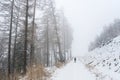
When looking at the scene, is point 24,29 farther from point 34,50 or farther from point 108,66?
point 108,66

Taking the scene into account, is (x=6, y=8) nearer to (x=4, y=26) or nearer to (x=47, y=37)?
(x=4, y=26)

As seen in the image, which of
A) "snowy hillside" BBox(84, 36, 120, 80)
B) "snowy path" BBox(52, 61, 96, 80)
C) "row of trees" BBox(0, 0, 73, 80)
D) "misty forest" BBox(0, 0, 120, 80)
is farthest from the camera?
"row of trees" BBox(0, 0, 73, 80)

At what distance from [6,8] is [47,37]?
17490mm

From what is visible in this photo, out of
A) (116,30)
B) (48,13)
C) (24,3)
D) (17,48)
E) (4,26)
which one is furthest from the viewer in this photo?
(116,30)

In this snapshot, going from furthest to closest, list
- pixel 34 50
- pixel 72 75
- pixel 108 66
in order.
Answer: pixel 34 50, pixel 108 66, pixel 72 75

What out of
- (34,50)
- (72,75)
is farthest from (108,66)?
(34,50)

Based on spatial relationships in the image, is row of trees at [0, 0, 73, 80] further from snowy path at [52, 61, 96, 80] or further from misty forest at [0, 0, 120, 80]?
snowy path at [52, 61, 96, 80]

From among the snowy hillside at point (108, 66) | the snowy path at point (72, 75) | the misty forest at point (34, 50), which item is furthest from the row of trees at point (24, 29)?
the snowy hillside at point (108, 66)

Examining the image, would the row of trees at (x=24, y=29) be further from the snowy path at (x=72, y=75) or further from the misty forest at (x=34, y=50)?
the snowy path at (x=72, y=75)

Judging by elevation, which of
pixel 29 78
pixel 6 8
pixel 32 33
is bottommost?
pixel 29 78

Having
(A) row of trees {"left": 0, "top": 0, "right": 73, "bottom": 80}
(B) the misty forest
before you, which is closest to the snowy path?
(B) the misty forest

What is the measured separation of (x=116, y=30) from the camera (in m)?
131

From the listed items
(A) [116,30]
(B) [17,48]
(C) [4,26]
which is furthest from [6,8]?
(A) [116,30]

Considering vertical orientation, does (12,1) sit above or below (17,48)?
above
